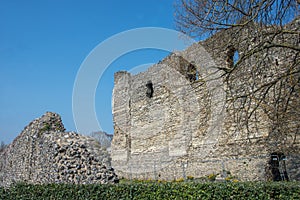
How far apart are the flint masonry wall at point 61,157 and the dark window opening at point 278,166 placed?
16.3 ft

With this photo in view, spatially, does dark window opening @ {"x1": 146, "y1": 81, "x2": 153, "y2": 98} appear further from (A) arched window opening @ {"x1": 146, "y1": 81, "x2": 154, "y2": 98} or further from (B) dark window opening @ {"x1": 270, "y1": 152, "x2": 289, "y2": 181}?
(B) dark window opening @ {"x1": 270, "y1": 152, "x2": 289, "y2": 181}

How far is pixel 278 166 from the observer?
841 cm

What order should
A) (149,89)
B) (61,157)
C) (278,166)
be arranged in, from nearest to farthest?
1. (61,157)
2. (278,166)
3. (149,89)

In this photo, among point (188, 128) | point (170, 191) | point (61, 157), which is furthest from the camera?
point (188, 128)

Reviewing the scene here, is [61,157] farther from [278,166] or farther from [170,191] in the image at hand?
[278,166]

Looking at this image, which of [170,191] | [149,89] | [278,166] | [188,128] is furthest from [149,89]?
[170,191]

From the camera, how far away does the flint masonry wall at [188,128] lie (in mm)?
8695

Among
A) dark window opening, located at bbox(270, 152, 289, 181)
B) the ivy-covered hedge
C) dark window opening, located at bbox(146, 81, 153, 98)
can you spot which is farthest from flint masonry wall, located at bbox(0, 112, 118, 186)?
dark window opening, located at bbox(146, 81, 153, 98)

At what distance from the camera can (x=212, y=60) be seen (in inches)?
413

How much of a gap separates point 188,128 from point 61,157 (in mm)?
6393

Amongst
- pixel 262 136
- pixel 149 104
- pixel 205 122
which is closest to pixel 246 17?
pixel 262 136

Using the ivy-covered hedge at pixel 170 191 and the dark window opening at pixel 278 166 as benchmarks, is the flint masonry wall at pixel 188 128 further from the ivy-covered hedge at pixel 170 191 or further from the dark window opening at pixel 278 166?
the ivy-covered hedge at pixel 170 191

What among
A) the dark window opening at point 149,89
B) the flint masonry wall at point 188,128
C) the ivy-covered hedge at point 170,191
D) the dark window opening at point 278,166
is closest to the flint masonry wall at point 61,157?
the ivy-covered hedge at point 170,191

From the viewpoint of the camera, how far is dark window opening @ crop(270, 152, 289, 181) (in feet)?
26.2
